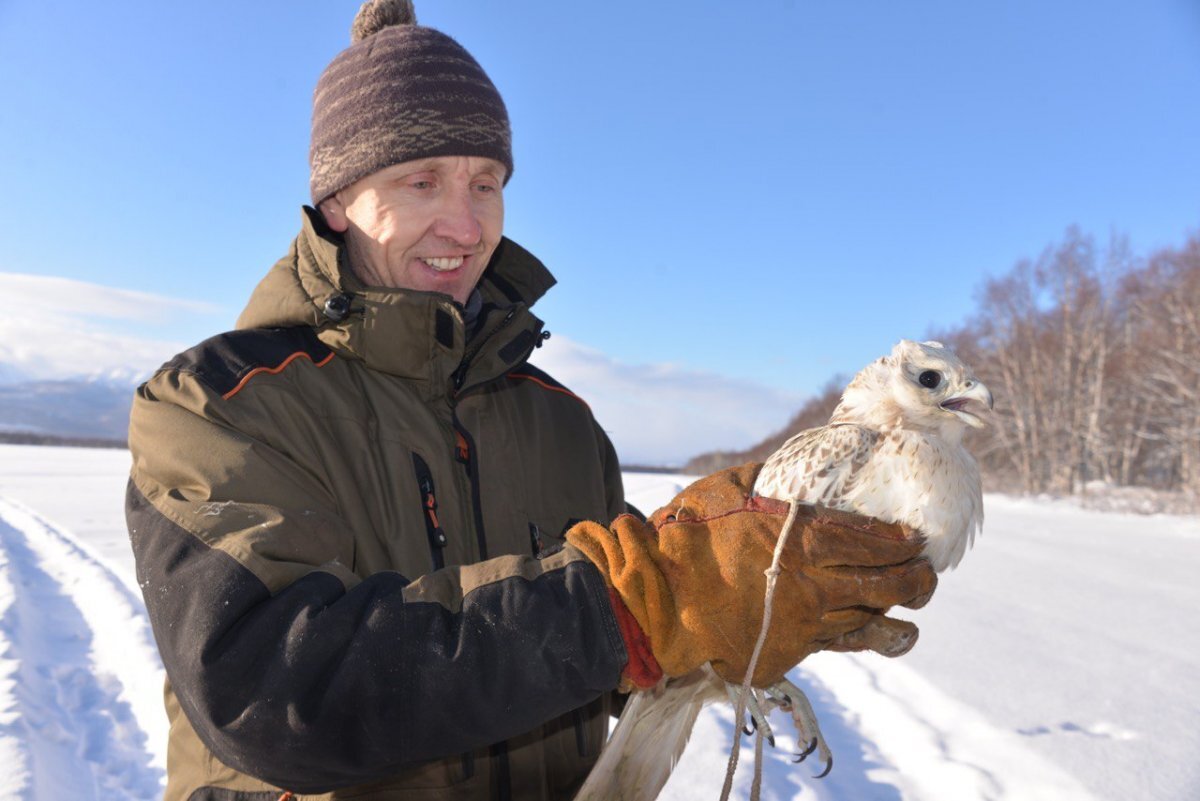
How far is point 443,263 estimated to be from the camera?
202cm

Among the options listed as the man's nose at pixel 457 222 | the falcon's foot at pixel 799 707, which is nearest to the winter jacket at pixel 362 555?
the man's nose at pixel 457 222

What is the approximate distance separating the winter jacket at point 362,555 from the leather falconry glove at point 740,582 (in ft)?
0.31

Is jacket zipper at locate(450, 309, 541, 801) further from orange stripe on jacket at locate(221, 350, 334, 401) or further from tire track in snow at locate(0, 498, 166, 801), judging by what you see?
tire track in snow at locate(0, 498, 166, 801)

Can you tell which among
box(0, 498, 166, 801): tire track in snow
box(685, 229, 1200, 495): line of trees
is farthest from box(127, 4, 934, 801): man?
box(685, 229, 1200, 495): line of trees

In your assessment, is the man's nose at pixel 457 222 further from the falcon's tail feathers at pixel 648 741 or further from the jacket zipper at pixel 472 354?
the falcon's tail feathers at pixel 648 741

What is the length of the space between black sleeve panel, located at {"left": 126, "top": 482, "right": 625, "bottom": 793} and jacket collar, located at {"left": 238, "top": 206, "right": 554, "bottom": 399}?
598mm

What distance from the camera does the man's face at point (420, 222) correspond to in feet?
6.40

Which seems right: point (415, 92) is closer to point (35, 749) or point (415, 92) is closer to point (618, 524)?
point (618, 524)

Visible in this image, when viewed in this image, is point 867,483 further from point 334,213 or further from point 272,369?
point 334,213

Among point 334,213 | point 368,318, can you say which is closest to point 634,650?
point 368,318

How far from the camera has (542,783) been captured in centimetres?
176

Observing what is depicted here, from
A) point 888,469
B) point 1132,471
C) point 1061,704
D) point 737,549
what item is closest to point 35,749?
point 737,549

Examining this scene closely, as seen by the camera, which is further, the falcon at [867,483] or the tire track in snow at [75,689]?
the tire track in snow at [75,689]

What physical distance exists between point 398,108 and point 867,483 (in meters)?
1.54
